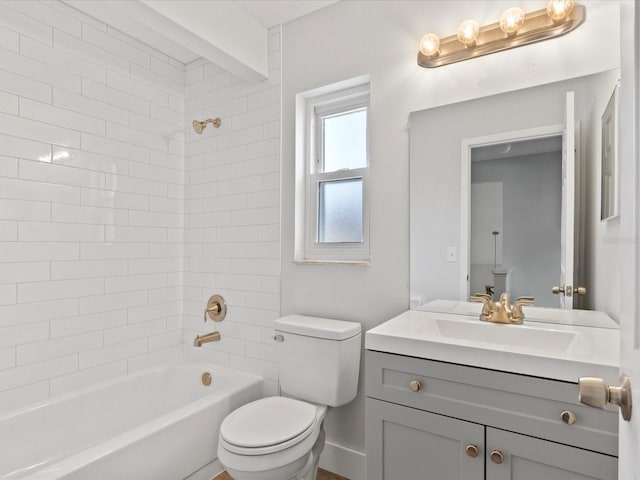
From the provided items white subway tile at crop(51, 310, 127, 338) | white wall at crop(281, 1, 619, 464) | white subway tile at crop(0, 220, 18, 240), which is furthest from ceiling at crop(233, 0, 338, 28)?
white subway tile at crop(51, 310, 127, 338)

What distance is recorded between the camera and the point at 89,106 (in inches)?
87.4

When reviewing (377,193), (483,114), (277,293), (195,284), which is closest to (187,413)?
(277,293)

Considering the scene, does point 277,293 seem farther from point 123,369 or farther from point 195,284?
point 123,369

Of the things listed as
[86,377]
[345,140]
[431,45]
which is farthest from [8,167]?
[431,45]

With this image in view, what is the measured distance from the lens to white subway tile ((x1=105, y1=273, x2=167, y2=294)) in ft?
7.64

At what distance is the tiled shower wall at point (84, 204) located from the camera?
1.91 m

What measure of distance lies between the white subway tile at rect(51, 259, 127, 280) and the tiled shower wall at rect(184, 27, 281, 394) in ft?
1.61

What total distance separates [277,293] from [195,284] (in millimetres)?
722

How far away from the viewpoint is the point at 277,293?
7.64 ft

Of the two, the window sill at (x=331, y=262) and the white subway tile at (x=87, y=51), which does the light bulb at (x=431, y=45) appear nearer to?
the window sill at (x=331, y=262)

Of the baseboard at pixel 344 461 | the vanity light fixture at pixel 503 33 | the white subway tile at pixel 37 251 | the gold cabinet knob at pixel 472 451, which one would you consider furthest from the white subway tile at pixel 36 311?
the vanity light fixture at pixel 503 33

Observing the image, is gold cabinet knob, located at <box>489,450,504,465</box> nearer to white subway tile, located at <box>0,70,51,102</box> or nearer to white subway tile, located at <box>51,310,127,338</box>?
white subway tile, located at <box>51,310,127,338</box>

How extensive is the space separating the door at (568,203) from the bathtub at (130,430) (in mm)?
1705

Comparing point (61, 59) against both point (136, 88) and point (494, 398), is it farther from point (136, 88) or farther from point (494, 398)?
point (494, 398)
